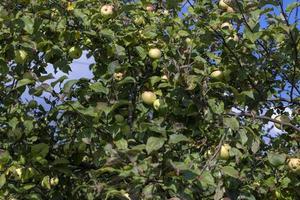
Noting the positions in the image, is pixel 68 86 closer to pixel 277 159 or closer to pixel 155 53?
pixel 155 53

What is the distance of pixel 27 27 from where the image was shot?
2.67m

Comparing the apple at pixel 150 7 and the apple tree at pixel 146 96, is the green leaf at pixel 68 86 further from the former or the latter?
the apple at pixel 150 7

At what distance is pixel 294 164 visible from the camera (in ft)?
9.19

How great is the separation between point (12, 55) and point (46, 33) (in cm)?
22

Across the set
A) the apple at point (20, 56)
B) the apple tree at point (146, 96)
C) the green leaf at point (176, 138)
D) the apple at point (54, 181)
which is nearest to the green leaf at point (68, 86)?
the apple tree at point (146, 96)

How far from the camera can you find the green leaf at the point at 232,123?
96.0 inches

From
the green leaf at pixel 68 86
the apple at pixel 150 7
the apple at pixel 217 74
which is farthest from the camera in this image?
the apple at pixel 150 7

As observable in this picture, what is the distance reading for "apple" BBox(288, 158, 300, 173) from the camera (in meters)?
2.77

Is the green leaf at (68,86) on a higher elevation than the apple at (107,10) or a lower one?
lower

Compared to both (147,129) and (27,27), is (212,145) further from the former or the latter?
(27,27)

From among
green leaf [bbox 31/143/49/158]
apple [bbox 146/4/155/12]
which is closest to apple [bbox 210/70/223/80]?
apple [bbox 146/4/155/12]

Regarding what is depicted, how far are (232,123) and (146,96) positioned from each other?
19.8 inches

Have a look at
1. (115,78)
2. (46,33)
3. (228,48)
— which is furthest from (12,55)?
(228,48)

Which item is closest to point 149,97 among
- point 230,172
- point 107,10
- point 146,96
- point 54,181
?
point 146,96
